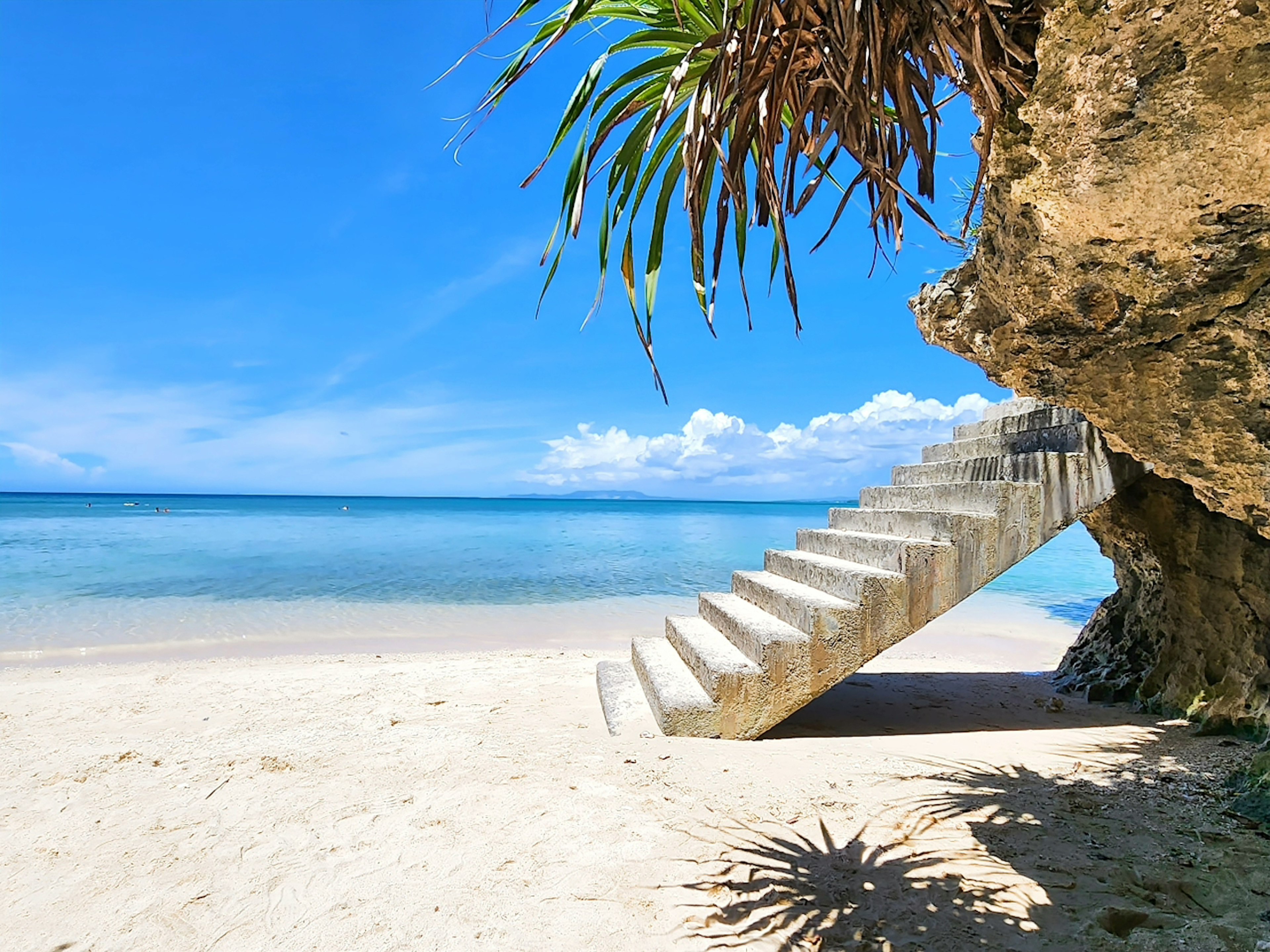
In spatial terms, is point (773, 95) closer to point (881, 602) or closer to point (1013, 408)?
point (881, 602)

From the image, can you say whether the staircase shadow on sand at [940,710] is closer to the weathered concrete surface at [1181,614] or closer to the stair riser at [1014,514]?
the weathered concrete surface at [1181,614]

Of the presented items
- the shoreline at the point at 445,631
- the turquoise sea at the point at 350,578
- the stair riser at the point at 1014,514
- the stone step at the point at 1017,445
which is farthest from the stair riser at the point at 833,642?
the turquoise sea at the point at 350,578

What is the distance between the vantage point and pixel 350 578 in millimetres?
13266

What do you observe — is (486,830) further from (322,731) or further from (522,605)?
(522,605)

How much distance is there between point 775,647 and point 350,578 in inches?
451

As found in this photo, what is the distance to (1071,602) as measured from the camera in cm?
1264

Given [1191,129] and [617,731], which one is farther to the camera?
[617,731]

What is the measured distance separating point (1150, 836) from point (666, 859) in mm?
1805

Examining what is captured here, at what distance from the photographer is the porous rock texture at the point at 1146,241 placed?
1.49 m

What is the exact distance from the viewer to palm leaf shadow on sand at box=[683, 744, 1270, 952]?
6.62ft

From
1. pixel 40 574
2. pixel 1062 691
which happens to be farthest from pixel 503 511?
pixel 1062 691

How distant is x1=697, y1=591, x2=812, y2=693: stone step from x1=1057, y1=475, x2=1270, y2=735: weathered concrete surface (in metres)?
2.37

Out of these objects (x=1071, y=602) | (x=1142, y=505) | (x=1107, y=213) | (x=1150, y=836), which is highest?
(x=1107, y=213)

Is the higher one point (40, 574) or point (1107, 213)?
point (1107, 213)
